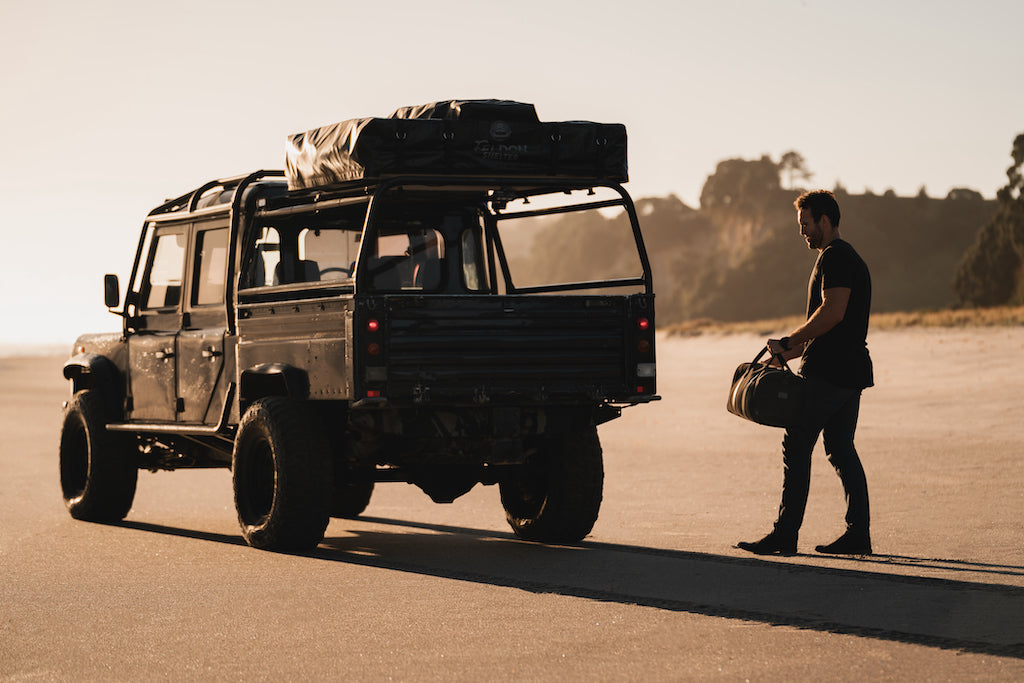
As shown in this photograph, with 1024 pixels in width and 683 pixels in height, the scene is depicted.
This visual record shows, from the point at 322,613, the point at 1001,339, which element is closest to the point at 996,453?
the point at 322,613

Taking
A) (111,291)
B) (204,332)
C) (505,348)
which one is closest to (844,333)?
(505,348)

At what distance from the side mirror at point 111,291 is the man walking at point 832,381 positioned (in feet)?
17.7

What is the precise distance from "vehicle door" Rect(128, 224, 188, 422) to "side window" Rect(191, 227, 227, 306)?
0.25 meters

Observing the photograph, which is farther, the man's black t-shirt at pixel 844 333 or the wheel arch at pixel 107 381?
the wheel arch at pixel 107 381

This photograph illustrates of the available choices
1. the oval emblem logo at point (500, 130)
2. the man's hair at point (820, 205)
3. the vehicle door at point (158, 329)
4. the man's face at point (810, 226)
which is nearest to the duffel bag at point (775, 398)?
the man's face at point (810, 226)

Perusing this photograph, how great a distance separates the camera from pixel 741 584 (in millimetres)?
8594

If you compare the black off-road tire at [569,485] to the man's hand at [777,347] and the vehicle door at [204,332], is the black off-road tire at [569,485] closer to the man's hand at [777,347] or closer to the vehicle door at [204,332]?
the man's hand at [777,347]

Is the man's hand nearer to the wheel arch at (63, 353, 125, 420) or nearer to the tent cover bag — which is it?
the tent cover bag

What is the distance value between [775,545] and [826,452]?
690mm

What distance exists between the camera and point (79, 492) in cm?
Result: 1273

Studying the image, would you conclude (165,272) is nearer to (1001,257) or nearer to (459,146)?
(459,146)

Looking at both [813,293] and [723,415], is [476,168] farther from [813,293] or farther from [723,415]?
[723,415]

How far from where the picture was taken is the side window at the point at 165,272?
39.4 ft

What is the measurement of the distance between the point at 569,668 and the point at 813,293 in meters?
3.86
